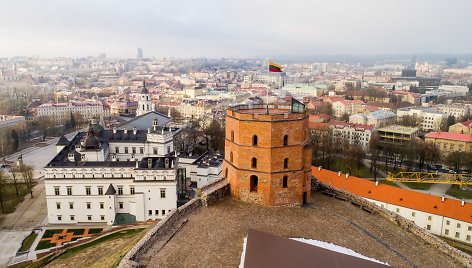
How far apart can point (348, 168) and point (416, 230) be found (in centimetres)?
4362

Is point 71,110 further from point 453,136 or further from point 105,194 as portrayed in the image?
point 453,136

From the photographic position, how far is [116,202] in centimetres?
4462

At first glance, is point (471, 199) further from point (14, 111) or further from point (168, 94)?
point (168, 94)

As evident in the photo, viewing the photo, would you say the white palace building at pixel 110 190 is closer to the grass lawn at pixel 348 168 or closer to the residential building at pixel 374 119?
the grass lawn at pixel 348 168

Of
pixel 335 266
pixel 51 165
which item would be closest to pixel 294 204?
pixel 335 266

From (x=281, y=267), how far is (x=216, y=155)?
4177 centimetres

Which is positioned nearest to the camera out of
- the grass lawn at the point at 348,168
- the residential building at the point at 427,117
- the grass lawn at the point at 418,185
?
the grass lawn at the point at 418,185

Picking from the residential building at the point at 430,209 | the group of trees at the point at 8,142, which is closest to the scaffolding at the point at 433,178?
the residential building at the point at 430,209

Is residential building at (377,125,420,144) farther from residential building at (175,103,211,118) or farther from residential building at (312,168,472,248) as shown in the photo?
residential building at (175,103,211,118)

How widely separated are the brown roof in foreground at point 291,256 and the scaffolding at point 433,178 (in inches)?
1687

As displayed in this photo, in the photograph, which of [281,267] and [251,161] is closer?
[281,267]

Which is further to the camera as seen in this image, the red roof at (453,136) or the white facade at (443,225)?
the red roof at (453,136)

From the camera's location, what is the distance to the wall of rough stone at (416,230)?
20.4 m

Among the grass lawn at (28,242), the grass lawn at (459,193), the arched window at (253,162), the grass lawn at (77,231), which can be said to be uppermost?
the arched window at (253,162)
